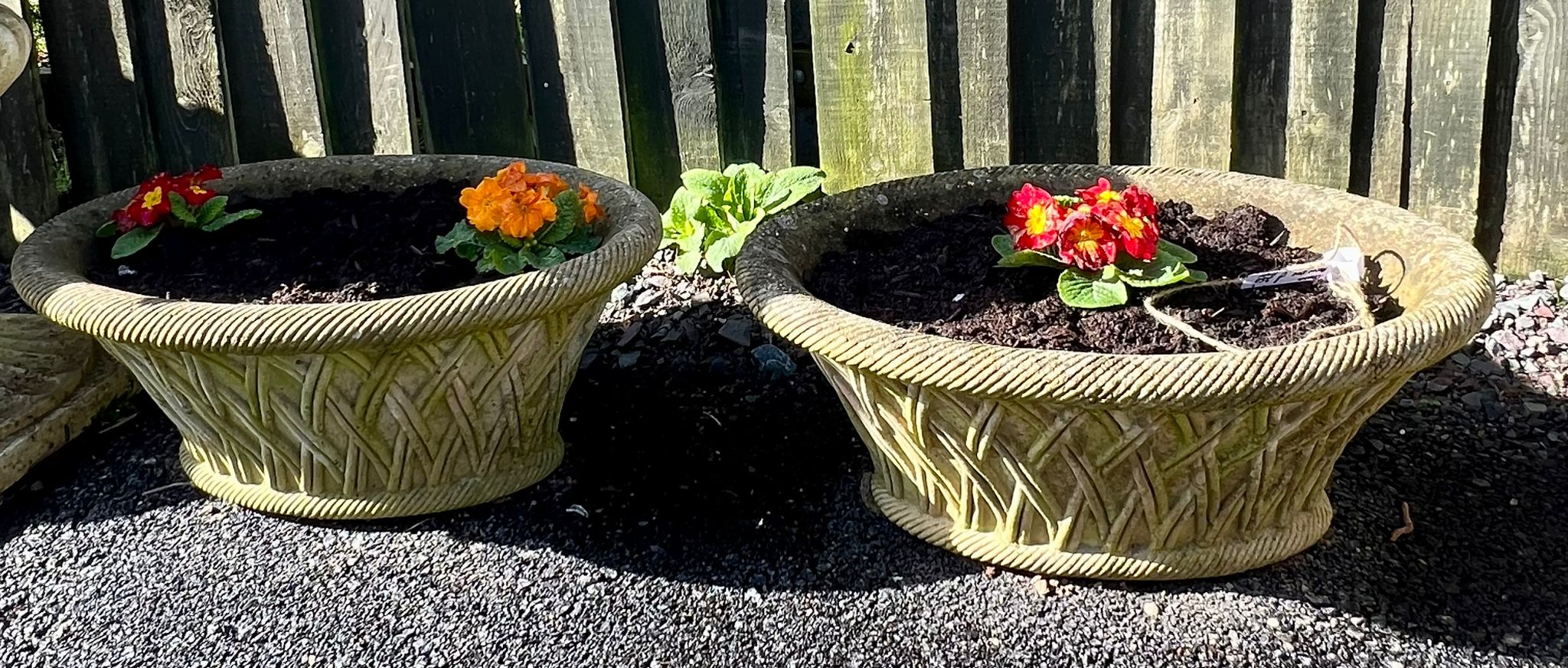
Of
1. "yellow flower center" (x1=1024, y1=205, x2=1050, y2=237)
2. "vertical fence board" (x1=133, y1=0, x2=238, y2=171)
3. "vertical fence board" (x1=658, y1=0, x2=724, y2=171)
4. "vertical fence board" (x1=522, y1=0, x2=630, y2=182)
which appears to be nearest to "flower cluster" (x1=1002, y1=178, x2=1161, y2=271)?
"yellow flower center" (x1=1024, y1=205, x2=1050, y2=237)

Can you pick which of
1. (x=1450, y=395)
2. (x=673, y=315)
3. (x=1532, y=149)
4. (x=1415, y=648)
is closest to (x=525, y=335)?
(x=673, y=315)

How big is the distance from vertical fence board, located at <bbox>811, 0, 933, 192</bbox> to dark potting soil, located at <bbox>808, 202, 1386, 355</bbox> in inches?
22.3

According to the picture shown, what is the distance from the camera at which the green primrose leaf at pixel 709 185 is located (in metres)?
3.21

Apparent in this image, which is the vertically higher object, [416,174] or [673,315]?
[416,174]

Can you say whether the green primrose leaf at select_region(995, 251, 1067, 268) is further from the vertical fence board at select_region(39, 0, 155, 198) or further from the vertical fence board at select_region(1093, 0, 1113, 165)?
the vertical fence board at select_region(39, 0, 155, 198)

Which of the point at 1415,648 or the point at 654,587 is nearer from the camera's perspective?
the point at 1415,648

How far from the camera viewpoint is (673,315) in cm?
336

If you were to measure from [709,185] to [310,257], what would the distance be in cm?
97

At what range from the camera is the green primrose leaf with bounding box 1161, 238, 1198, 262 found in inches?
92.1

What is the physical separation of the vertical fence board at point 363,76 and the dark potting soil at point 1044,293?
55.7 inches

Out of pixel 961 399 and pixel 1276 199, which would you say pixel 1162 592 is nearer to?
pixel 961 399

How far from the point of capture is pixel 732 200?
10.5 feet

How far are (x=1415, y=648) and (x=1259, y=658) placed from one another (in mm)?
252

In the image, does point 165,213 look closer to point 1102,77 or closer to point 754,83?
point 754,83
